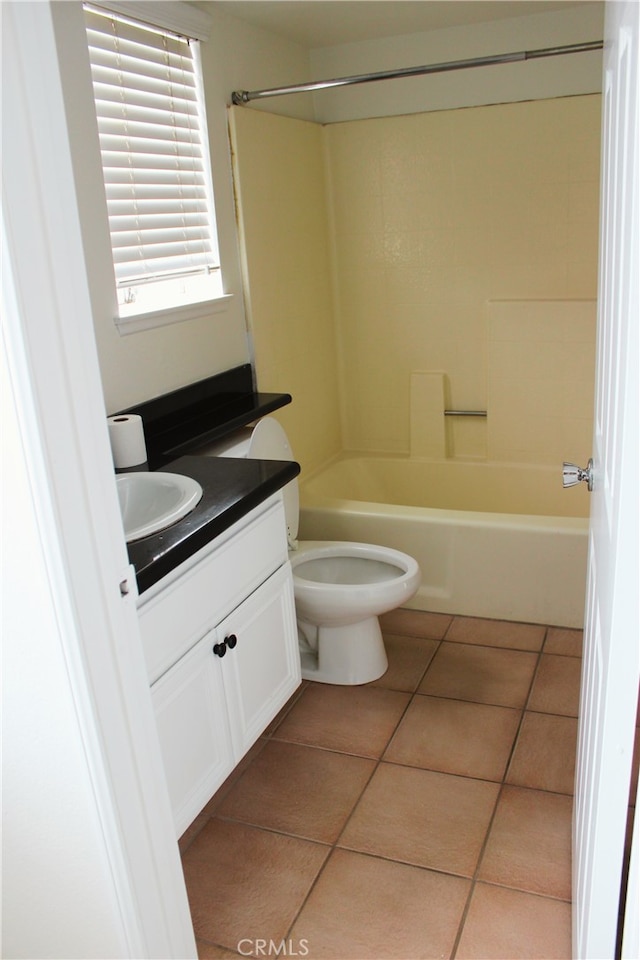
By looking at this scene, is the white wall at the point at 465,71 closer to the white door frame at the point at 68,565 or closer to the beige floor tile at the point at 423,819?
the white door frame at the point at 68,565

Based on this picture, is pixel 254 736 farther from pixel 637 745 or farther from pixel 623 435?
pixel 623 435

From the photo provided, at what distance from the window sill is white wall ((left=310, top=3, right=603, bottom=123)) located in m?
0.90

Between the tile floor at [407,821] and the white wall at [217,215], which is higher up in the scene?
the white wall at [217,215]

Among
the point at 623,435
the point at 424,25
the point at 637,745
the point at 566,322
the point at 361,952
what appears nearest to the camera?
the point at 623,435

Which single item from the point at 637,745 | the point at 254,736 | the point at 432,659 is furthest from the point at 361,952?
the point at 432,659

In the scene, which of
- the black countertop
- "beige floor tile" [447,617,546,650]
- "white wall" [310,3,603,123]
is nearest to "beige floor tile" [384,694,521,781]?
"beige floor tile" [447,617,546,650]

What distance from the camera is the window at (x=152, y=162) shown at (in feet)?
7.56

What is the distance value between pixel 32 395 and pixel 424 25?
2746mm

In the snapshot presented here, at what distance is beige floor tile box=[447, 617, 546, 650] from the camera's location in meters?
2.85

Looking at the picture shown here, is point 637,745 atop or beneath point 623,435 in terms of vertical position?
beneath

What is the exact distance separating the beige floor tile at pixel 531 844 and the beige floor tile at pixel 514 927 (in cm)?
4

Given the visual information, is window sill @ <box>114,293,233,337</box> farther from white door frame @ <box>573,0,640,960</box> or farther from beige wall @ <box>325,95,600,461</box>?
white door frame @ <box>573,0,640,960</box>

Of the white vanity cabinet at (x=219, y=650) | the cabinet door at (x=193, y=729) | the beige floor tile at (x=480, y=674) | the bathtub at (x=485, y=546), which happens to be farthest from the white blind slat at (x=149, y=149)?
the beige floor tile at (x=480, y=674)

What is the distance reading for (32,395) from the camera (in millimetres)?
1098
